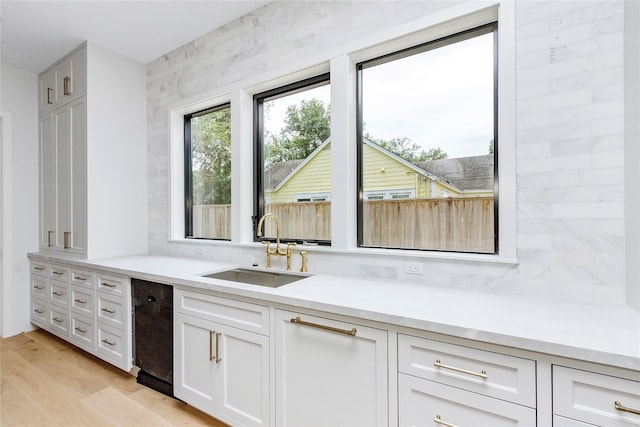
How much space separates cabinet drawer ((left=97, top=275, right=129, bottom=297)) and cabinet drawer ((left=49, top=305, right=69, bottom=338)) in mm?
719

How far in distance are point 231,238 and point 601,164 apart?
7.80 feet

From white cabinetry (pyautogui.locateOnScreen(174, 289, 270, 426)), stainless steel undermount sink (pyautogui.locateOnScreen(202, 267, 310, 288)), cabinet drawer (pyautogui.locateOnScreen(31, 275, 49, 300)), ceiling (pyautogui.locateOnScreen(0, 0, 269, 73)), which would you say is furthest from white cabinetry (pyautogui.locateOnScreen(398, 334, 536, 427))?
cabinet drawer (pyautogui.locateOnScreen(31, 275, 49, 300))

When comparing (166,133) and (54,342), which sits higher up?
(166,133)

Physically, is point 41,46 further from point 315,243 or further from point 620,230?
point 620,230

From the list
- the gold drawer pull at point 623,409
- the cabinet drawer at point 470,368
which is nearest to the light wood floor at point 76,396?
the cabinet drawer at point 470,368

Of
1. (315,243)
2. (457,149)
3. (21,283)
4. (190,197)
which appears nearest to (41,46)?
(190,197)

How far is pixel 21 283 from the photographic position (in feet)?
10.8

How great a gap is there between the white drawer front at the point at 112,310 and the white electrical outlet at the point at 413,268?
79.9 inches

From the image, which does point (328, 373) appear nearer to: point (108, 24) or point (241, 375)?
point (241, 375)

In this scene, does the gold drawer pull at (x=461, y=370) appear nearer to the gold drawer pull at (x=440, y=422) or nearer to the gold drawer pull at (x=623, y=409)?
the gold drawer pull at (x=440, y=422)

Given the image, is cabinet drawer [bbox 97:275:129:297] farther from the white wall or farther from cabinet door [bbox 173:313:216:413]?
the white wall

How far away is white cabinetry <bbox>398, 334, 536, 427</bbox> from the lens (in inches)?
41.0

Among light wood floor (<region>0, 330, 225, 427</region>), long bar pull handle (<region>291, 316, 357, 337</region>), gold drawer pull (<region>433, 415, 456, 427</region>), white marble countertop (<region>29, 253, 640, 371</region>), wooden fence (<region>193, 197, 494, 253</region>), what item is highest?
wooden fence (<region>193, 197, 494, 253</region>)

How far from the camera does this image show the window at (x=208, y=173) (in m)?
2.90
